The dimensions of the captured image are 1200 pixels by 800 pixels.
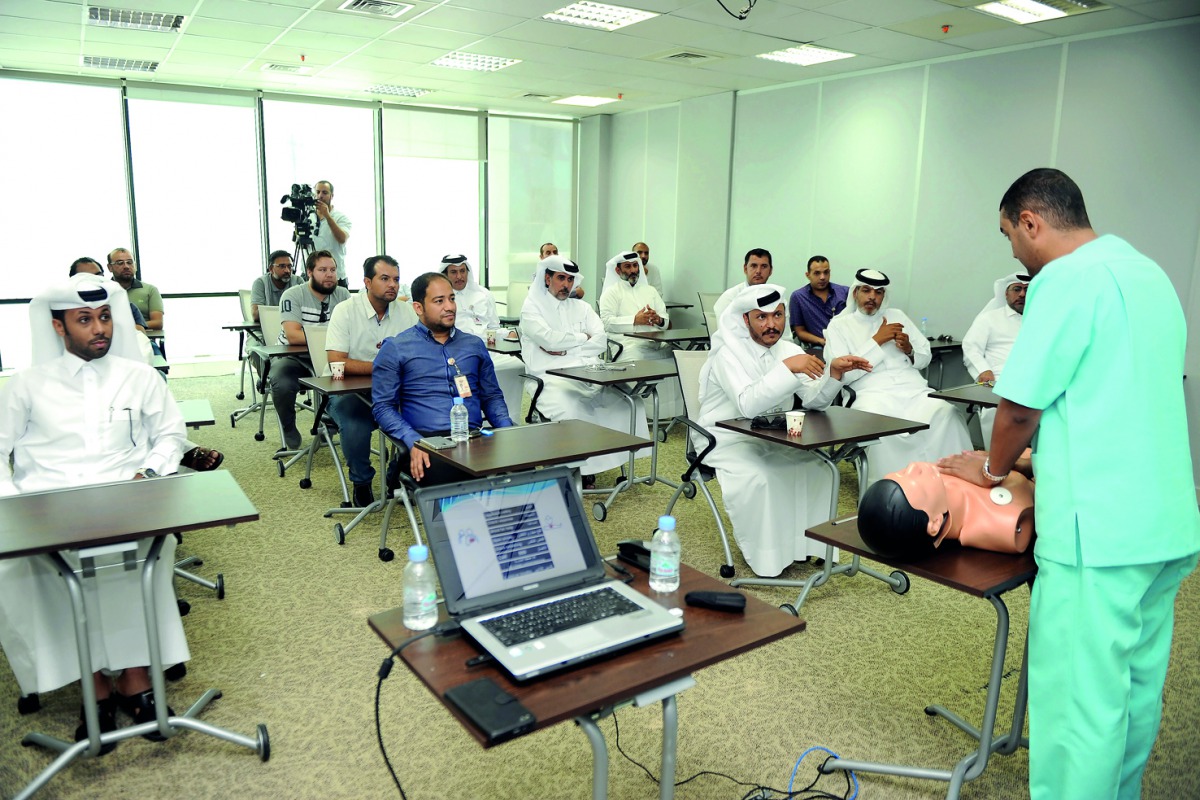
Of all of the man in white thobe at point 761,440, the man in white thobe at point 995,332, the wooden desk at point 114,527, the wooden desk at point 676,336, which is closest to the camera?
the wooden desk at point 114,527

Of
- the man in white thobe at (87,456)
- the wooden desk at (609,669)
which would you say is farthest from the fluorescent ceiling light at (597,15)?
the wooden desk at (609,669)

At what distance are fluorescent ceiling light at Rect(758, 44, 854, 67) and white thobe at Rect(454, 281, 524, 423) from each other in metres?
3.31

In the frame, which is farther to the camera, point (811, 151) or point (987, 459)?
point (811, 151)

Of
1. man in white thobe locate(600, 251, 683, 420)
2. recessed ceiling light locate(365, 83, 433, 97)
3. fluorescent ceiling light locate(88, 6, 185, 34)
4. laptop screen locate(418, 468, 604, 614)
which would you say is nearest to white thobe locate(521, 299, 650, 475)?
man in white thobe locate(600, 251, 683, 420)

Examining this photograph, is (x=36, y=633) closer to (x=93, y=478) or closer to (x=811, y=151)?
(x=93, y=478)

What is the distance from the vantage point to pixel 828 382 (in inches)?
165

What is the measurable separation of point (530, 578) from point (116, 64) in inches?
341

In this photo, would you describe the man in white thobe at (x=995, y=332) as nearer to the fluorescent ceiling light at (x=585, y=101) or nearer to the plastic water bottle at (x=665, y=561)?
the plastic water bottle at (x=665, y=561)

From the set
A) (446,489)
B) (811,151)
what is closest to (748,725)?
(446,489)

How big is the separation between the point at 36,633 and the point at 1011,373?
3.00 m

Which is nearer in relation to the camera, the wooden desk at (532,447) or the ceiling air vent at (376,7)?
the wooden desk at (532,447)

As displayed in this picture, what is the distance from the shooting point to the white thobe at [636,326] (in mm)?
6922

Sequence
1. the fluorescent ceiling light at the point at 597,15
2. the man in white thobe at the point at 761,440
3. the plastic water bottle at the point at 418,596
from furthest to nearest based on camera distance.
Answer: the fluorescent ceiling light at the point at 597,15, the man in white thobe at the point at 761,440, the plastic water bottle at the point at 418,596

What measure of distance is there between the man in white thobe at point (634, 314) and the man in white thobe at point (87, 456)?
441 cm
